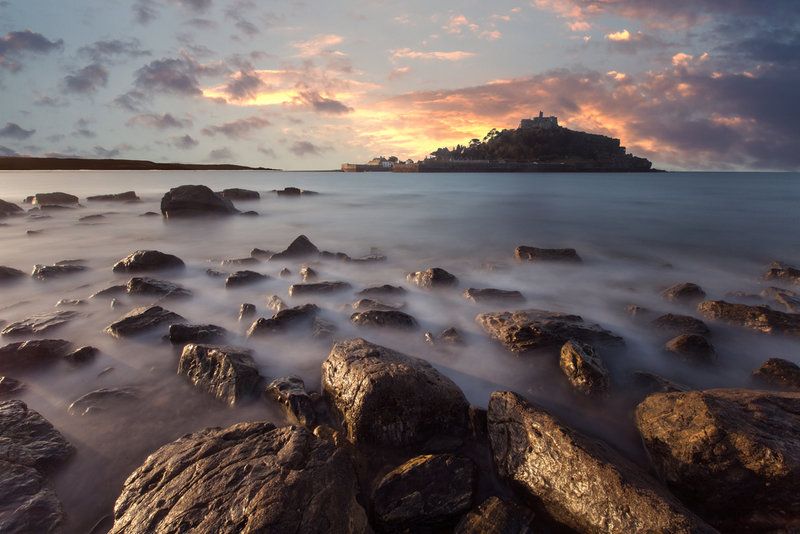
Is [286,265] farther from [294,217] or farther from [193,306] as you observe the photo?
[294,217]

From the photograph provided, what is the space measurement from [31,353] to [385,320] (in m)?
4.69

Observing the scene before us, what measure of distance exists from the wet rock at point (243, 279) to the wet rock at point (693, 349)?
7589mm

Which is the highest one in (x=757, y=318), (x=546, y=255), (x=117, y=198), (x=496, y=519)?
(x=757, y=318)

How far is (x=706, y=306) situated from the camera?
713 centimetres

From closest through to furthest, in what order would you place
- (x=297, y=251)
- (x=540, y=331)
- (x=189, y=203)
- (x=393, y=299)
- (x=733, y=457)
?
(x=733, y=457)
(x=540, y=331)
(x=393, y=299)
(x=297, y=251)
(x=189, y=203)

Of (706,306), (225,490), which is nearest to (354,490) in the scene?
(225,490)

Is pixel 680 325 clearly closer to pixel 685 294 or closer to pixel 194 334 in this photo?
pixel 685 294

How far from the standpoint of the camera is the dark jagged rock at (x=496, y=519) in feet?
9.71

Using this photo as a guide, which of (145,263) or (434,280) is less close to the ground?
(434,280)

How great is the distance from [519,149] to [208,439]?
145 meters

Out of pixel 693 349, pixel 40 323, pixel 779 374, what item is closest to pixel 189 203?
pixel 40 323

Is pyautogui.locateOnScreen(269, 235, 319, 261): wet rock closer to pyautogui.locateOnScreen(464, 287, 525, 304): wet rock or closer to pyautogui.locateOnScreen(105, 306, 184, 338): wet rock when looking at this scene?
pyautogui.locateOnScreen(105, 306, 184, 338): wet rock

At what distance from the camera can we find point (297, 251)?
11.4 metres

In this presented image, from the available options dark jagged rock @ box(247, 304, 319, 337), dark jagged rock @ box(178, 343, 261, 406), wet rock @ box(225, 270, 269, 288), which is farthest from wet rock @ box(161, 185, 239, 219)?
dark jagged rock @ box(178, 343, 261, 406)
